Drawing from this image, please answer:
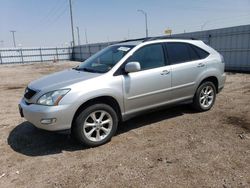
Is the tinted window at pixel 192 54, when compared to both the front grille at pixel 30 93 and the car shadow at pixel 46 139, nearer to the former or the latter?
the car shadow at pixel 46 139

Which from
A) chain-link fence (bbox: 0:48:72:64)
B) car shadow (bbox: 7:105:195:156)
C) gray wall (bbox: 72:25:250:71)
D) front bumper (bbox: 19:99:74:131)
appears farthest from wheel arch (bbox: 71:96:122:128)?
chain-link fence (bbox: 0:48:72:64)

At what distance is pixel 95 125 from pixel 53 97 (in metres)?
0.82

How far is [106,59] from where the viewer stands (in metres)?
4.65

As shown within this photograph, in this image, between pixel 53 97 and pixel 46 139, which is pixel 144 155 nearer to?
pixel 53 97

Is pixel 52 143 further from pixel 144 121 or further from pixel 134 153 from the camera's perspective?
pixel 144 121

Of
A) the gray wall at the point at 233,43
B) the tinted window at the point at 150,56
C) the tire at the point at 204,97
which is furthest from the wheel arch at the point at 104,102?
the gray wall at the point at 233,43

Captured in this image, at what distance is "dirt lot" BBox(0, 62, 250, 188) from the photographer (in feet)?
9.97

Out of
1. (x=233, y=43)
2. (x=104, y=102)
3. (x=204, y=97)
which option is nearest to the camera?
(x=104, y=102)

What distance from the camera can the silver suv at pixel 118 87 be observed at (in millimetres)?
3689

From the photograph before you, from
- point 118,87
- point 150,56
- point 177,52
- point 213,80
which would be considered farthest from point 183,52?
point 118,87

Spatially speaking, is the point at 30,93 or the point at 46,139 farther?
the point at 46,139

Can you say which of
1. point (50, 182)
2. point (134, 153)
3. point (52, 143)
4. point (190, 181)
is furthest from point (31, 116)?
point (190, 181)

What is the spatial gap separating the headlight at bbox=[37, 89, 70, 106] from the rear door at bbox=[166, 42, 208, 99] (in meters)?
2.22

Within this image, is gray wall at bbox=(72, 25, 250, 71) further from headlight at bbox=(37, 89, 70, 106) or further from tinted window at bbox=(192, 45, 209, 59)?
headlight at bbox=(37, 89, 70, 106)
